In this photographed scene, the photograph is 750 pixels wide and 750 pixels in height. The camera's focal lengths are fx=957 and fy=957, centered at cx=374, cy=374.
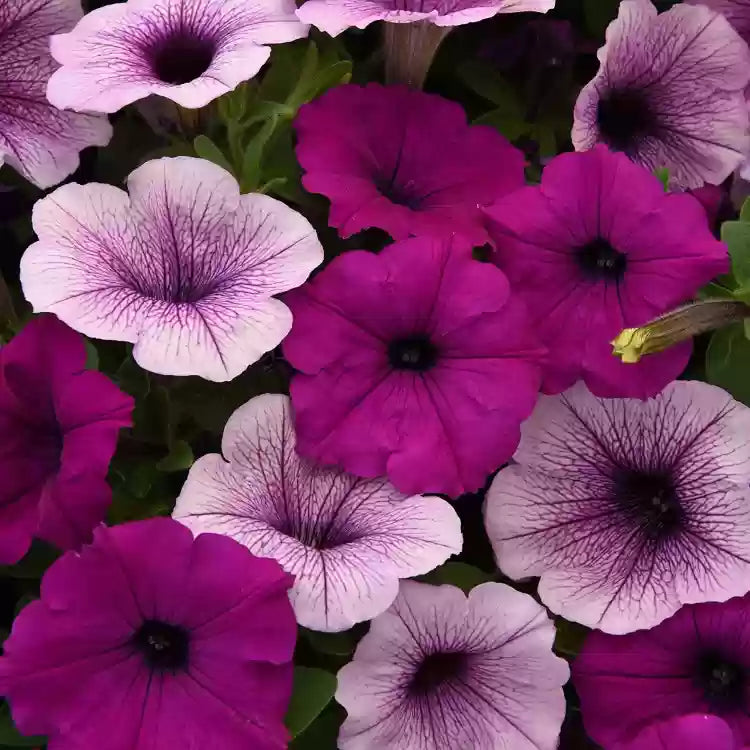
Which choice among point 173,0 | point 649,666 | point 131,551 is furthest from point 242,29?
point 649,666

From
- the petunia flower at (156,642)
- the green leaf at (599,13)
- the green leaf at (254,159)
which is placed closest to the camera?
the petunia flower at (156,642)

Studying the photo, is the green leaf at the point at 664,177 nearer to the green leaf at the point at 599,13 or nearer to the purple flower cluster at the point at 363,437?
the purple flower cluster at the point at 363,437

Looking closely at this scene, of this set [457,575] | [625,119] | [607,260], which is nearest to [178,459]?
[457,575]

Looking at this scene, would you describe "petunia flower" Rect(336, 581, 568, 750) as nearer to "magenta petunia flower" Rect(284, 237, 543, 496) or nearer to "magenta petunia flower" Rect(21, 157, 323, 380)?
"magenta petunia flower" Rect(284, 237, 543, 496)

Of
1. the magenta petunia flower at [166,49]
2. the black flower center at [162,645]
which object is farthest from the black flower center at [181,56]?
the black flower center at [162,645]

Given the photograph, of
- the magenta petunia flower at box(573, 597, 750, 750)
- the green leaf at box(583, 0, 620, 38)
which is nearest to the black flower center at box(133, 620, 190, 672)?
the magenta petunia flower at box(573, 597, 750, 750)

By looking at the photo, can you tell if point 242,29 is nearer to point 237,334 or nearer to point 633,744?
point 237,334
